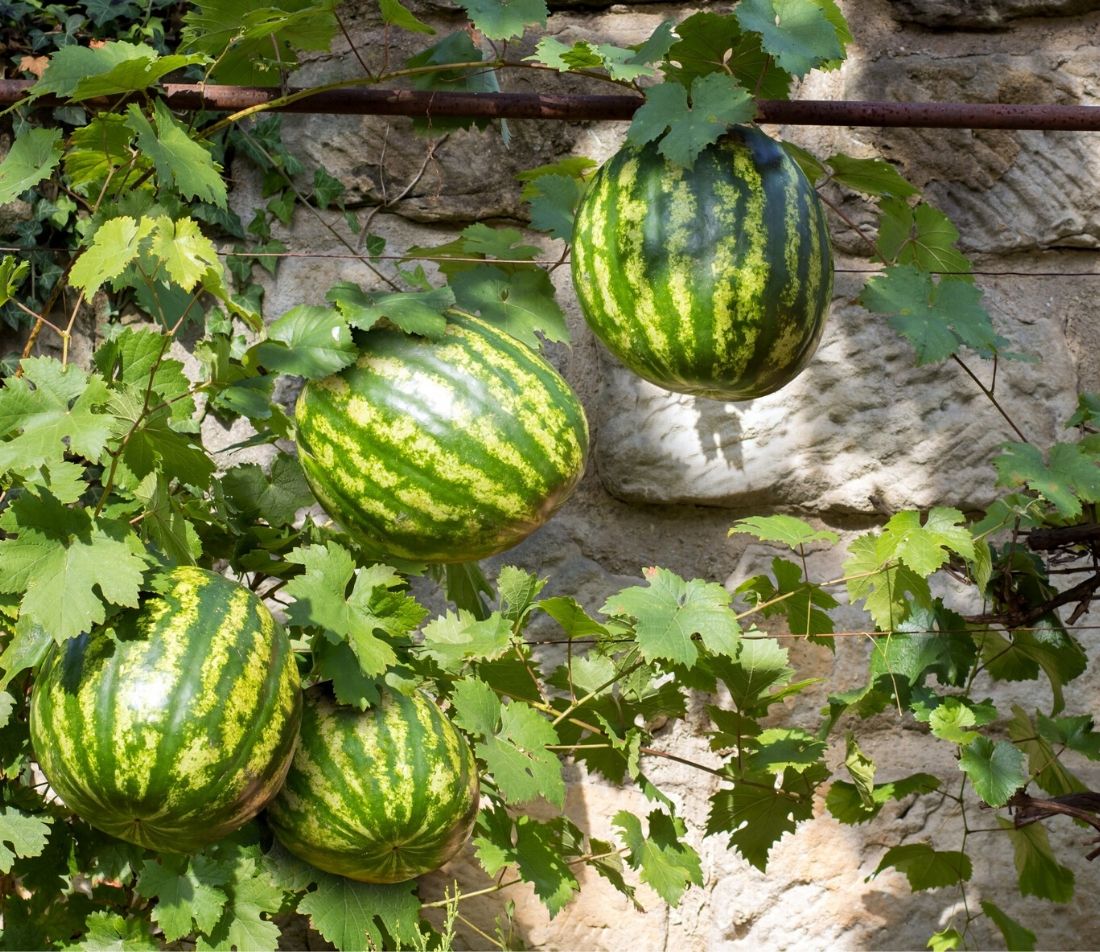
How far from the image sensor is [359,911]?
2.07 metres

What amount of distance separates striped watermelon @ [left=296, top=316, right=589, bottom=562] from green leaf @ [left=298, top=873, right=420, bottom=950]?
1.95 feet

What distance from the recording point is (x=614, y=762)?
7.58 ft

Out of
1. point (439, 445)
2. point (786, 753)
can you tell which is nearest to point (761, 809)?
point (786, 753)

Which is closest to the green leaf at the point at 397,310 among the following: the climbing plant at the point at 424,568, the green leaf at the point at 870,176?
the climbing plant at the point at 424,568

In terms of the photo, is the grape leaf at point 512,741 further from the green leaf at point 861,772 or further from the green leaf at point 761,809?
the green leaf at point 861,772

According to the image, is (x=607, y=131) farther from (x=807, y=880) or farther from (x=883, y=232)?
(x=807, y=880)

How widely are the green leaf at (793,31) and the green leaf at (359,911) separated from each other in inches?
55.9

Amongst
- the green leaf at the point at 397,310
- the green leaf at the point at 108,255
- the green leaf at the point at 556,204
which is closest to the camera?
the green leaf at the point at 108,255

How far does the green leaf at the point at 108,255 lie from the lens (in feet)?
5.57

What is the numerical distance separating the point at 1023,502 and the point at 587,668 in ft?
2.67

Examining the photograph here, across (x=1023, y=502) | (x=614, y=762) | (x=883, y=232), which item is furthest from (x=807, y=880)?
(x=883, y=232)

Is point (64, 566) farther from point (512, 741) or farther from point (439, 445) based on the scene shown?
point (512, 741)

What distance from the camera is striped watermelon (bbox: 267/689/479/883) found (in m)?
1.93

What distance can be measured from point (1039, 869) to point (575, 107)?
1.57 m
